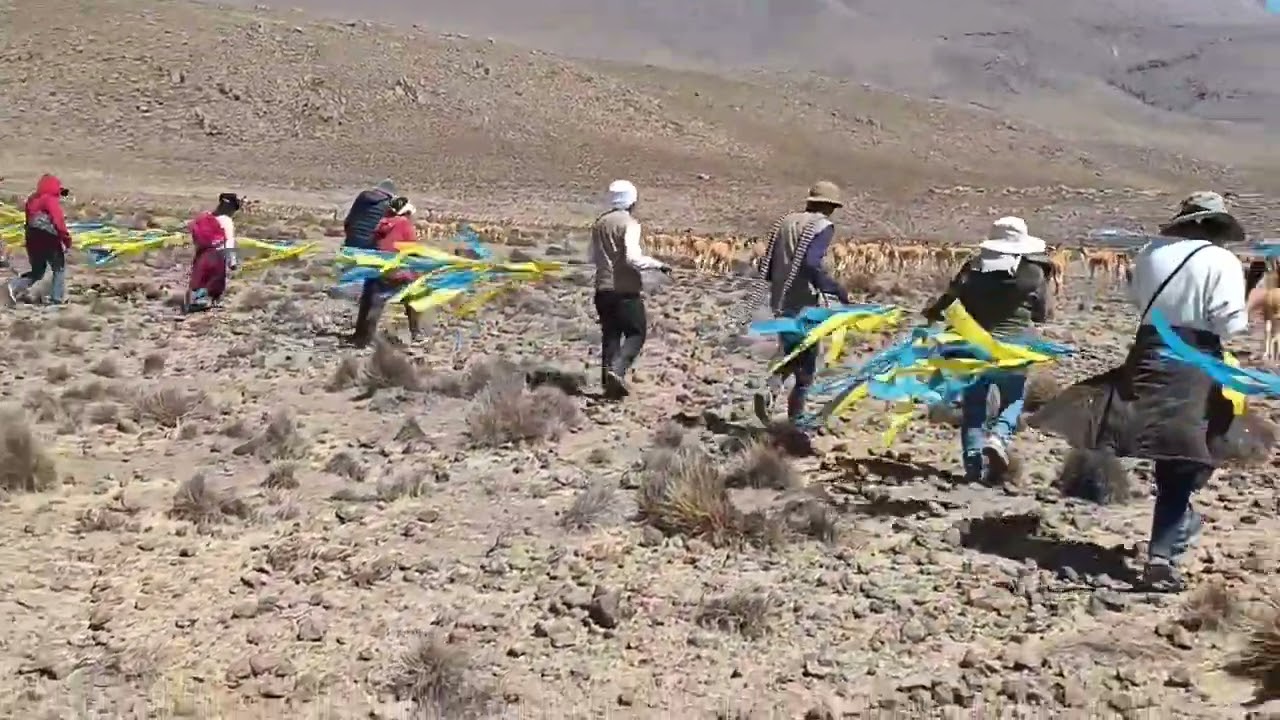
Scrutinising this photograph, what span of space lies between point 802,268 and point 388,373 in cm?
369

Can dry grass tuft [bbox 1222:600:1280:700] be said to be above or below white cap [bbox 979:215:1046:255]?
below

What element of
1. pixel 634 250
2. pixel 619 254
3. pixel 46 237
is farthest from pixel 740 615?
pixel 46 237

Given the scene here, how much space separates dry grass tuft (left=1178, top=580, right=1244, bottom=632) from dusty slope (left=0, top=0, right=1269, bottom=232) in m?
45.4

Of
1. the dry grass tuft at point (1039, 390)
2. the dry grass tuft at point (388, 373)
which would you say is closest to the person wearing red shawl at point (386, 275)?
the dry grass tuft at point (388, 373)

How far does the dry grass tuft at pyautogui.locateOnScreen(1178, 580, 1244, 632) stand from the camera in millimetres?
5441

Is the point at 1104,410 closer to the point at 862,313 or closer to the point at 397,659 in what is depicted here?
the point at 862,313

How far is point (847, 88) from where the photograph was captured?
333 feet

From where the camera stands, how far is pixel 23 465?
7578 millimetres

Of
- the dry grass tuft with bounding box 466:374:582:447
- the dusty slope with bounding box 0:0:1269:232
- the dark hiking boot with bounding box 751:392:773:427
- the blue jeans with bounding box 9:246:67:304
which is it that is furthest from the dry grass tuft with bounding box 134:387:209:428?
the dusty slope with bounding box 0:0:1269:232

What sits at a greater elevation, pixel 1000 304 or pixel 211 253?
pixel 1000 304

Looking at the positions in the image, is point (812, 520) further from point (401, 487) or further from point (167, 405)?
point (167, 405)

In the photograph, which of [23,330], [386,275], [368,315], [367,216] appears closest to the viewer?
[386,275]

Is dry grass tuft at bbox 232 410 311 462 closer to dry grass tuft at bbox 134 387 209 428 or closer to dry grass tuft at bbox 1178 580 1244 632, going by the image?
dry grass tuft at bbox 134 387 209 428

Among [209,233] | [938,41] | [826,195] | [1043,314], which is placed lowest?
[209,233]
